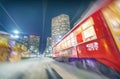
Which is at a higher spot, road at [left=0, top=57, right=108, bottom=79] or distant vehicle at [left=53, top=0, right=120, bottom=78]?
distant vehicle at [left=53, top=0, right=120, bottom=78]

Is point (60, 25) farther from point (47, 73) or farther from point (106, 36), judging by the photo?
point (106, 36)

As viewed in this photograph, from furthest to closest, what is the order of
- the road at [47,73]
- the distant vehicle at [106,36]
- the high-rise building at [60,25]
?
the high-rise building at [60,25] → the road at [47,73] → the distant vehicle at [106,36]

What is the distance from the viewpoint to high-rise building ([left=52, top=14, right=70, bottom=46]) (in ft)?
431

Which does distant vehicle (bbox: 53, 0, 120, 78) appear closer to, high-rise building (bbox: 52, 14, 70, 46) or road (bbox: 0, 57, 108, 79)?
road (bbox: 0, 57, 108, 79)

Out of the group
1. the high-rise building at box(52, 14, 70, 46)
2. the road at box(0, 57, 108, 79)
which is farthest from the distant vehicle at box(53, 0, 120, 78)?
the high-rise building at box(52, 14, 70, 46)

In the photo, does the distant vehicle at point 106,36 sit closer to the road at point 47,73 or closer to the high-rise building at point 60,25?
the road at point 47,73

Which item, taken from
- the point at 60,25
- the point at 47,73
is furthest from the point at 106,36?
the point at 60,25

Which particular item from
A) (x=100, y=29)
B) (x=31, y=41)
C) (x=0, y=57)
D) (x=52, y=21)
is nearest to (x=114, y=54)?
(x=100, y=29)

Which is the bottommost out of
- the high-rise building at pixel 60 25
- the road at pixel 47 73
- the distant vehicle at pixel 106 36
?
the road at pixel 47 73

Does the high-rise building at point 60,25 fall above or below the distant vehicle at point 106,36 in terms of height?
above

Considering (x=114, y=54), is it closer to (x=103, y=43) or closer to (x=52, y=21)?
(x=103, y=43)

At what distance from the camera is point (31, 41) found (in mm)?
165250

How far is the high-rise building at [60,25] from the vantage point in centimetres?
13138

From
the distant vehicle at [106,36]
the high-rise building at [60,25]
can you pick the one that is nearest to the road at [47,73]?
the distant vehicle at [106,36]
